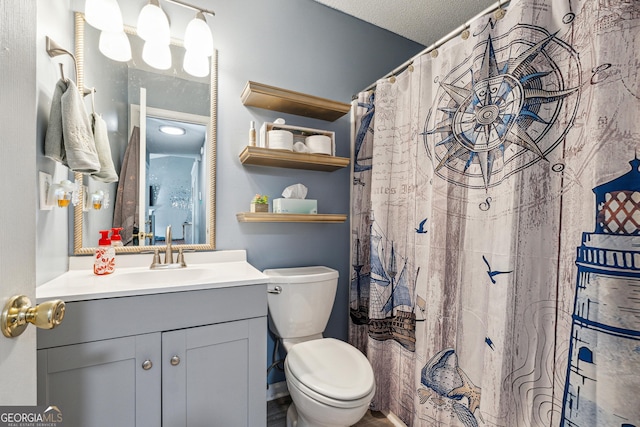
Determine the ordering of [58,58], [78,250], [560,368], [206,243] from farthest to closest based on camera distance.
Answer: [206,243]
[78,250]
[58,58]
[560,368]

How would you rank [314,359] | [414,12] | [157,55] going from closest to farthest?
[314,359] < [157,55] < [414,12]

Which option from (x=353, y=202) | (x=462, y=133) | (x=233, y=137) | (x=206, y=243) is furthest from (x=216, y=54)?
(x=462, y=133)

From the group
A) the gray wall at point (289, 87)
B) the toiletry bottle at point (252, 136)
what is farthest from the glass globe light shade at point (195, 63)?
the toiletry bottle at point (252, 136)

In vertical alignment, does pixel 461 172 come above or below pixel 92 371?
above

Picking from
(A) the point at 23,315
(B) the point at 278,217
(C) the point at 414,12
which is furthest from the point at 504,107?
(A) the point at 23,315

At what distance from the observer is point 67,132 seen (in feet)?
3.20

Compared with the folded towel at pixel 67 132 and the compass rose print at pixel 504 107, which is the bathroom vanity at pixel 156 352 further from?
the compass rose print at pixel 504 107

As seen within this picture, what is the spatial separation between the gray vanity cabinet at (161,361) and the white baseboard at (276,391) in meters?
0.55

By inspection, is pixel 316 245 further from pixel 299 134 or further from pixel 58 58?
pixel 58 58

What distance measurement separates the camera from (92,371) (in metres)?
0.91

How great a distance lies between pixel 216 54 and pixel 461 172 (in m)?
1.47

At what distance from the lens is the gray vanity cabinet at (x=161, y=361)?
89cm

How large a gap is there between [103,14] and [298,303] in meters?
1.67

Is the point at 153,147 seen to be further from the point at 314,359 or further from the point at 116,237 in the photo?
the point at 314,359
